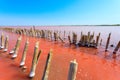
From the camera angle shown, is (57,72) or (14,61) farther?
(14,61)

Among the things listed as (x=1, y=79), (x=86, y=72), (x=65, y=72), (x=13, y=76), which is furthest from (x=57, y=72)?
(x=1, y=79)

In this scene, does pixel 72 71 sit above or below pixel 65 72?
above

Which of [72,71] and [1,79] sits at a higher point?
[72,71]

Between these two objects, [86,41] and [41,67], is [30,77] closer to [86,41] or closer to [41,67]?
[41,67]

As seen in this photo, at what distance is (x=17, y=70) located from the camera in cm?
729

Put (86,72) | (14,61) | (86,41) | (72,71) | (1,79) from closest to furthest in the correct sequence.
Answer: (72,71) < (1,79) < (86,72) < (14,61) < (86,41)

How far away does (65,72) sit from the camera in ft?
24.9

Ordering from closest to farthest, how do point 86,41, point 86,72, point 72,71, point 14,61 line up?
point 72,71 < point 86,72 < point 14,61 < point 86,41

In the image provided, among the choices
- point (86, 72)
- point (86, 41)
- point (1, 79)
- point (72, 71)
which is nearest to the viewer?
point (72, 71)

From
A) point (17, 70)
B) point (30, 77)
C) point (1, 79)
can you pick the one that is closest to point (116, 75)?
point (30, 77)

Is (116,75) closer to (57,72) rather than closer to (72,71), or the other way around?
(57,72)

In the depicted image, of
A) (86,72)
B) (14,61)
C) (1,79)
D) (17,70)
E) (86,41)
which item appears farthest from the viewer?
(86,41)

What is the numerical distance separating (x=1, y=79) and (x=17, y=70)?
3.82ft

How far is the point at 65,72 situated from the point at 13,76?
2758 millimetres
